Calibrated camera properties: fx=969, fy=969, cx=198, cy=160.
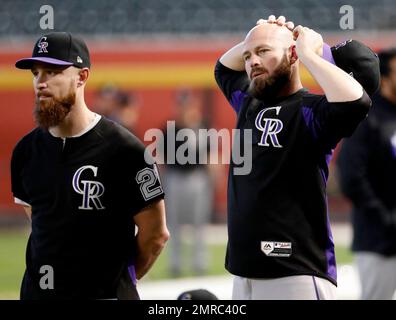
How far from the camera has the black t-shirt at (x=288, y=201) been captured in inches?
185

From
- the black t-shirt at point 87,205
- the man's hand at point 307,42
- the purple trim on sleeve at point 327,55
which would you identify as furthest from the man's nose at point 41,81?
the purple trim on sleeve at point 327,55

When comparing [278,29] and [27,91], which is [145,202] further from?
[27,91]

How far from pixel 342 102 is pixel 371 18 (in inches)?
579

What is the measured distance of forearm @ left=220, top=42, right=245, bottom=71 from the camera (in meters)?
5.44

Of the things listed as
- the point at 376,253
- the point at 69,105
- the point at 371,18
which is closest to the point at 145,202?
the point at 69,105

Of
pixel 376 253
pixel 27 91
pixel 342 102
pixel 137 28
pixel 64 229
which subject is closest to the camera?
pixel 342 102

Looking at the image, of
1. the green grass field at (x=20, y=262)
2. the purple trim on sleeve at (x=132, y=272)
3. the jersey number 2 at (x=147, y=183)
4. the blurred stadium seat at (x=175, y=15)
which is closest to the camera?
the jersey number 2 at (x=147, y=183)

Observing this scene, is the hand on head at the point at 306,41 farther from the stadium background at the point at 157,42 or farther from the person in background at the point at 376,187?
the stadium background at the point at 157,42

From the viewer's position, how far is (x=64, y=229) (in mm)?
4812

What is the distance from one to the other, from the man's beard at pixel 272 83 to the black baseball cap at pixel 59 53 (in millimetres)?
891

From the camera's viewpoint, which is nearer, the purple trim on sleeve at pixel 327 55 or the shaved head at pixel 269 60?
the shaved head at pixel 269 60

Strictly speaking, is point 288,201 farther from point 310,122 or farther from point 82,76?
point 82,76

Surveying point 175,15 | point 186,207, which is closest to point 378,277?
→ point 186,207

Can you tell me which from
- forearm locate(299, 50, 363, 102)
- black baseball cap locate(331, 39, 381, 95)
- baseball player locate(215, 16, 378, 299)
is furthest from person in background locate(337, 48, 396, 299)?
forearm locate(299, 50, 363, 102)
